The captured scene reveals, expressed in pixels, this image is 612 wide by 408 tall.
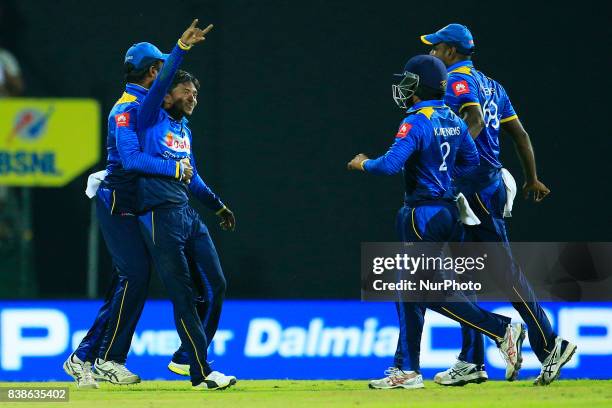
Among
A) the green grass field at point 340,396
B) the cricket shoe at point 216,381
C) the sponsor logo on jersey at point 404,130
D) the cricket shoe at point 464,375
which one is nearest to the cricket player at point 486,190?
the cricket shoe at point 464,375

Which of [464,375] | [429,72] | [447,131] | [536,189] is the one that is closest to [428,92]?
[429,72]

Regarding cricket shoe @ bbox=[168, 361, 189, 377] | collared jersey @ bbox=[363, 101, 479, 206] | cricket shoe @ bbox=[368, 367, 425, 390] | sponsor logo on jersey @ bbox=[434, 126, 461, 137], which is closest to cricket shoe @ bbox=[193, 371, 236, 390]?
cricket shoe @ bbox=[168, 361, 189, 377]

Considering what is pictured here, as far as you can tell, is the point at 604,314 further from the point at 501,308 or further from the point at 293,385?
the point at 293,385

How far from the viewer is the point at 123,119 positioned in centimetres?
609

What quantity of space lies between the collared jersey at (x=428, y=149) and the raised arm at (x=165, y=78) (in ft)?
2.93

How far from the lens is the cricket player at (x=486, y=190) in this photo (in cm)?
636

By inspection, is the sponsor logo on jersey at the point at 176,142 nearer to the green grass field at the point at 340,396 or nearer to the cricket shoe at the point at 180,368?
the cricket shoe at the point at 180,368

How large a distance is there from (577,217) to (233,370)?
6.95 ft

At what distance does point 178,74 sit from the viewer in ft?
Result: 20.4

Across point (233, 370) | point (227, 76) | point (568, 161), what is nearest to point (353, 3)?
point (227, 76)

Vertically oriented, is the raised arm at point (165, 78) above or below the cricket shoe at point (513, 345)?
above

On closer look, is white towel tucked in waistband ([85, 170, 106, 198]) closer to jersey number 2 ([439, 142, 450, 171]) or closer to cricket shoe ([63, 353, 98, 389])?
cricket shoe ([63, 353, 98, 389])

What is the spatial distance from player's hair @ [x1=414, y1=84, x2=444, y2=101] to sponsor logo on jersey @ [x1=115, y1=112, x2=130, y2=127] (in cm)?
125

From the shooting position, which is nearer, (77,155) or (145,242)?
(145,242)
